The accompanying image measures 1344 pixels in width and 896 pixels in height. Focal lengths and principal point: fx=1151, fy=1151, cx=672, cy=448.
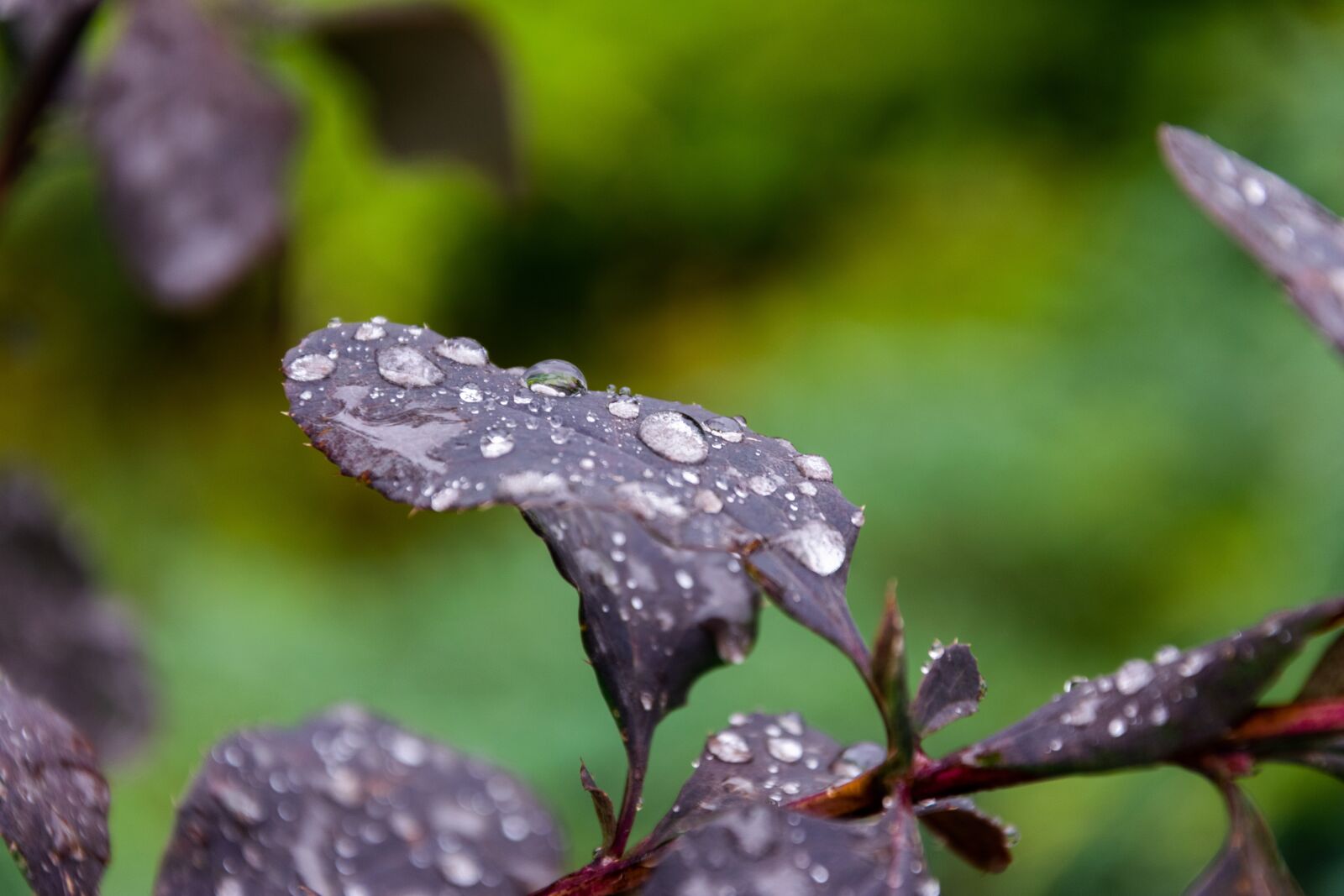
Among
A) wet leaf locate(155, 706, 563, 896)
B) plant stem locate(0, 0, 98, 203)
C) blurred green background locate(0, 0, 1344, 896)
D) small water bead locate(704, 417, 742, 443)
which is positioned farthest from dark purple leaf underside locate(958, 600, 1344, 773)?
blurred green background locate(0, 0, 1344, 896)

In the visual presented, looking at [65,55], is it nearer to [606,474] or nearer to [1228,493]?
[606,474]

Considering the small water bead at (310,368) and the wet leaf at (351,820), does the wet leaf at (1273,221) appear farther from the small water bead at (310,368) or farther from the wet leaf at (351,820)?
the wet leaf at (351,820)

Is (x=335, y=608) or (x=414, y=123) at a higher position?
(x=414, y=123)

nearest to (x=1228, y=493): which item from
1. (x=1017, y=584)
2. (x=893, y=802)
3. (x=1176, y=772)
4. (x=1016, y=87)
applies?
(x=1017, y=584)

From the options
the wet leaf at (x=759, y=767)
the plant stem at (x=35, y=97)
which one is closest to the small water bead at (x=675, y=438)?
the wet leaf at (x=759, y=767)

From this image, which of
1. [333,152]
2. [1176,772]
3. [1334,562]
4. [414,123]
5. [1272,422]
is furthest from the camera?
[333,152]

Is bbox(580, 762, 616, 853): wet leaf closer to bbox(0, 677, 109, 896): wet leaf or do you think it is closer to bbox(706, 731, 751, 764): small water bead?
bbox(706, 731, 751, 764): small water bead
